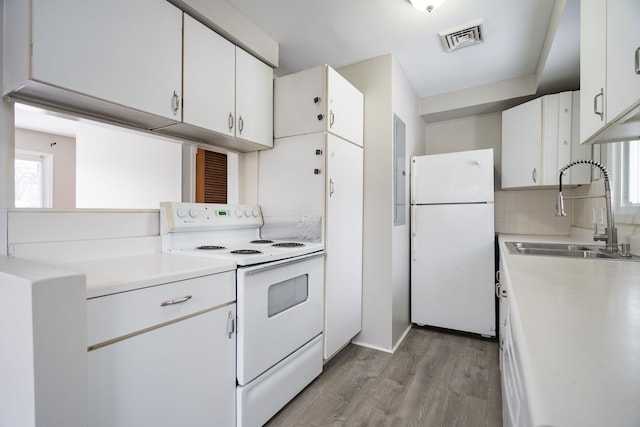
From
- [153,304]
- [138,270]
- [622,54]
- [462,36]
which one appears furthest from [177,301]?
[462,36]

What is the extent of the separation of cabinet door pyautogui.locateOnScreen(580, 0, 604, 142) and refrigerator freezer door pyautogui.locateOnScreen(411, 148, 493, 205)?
1385mm

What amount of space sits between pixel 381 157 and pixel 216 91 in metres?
1.31

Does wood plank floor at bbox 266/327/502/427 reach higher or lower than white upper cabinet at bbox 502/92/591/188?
lower

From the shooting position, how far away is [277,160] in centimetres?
218

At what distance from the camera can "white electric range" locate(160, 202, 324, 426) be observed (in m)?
1.37

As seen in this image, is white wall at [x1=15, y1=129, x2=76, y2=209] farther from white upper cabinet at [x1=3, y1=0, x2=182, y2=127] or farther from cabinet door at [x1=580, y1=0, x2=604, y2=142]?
cabinet door at [x1=580, y1=0, x2=604, y2=142]

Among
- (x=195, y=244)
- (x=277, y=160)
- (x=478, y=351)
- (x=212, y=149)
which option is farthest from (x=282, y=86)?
(x=478, y=351)

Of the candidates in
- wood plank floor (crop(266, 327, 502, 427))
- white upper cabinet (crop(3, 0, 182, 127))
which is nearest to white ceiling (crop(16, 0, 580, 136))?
white upper cabinet (crop(3, 0, 182, 127))

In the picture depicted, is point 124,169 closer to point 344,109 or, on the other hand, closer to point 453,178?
point 344,109

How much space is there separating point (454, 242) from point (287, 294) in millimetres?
1778

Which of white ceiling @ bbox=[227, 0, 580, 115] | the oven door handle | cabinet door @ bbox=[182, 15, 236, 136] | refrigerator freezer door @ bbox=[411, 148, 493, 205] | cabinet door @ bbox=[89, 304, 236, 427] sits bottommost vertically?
cabinet door @ bbox=[89, 304, 236, 427]

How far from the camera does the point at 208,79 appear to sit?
5.64 feet

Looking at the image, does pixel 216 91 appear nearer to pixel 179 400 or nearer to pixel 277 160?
pixel 277 160

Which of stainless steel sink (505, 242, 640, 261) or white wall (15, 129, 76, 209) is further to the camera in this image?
stainless steel sink (505, 242, 640, 261)
